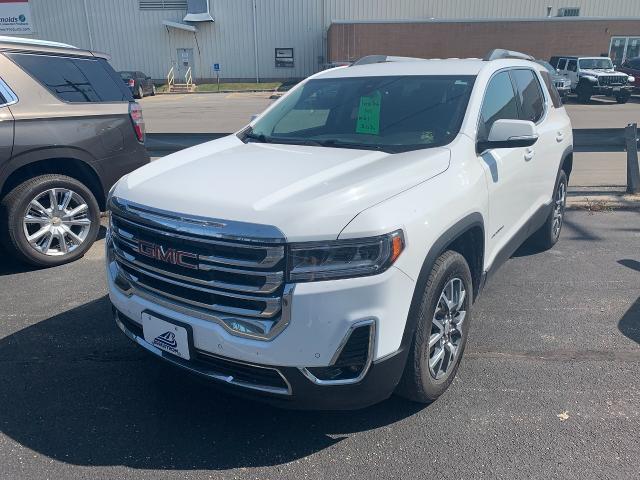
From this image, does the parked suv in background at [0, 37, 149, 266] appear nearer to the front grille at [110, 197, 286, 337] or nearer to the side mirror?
the front grille at [110, 197, 286, 337]

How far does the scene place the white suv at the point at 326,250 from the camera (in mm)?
2303

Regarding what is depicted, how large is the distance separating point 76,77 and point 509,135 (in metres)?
4.29

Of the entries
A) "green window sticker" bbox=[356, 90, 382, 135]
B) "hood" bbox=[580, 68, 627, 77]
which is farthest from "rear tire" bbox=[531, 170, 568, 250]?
"hood" bbox=[580, 68, 627, 77]

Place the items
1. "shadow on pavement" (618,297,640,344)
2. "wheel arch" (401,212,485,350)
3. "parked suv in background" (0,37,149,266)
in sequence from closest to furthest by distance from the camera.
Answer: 1. "wheel arch" (401,212,485,350)
2. "shadow on pavement" (618,297,640,344)
3. "parked suv in background" (0,37,149,266)

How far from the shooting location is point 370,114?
376cm

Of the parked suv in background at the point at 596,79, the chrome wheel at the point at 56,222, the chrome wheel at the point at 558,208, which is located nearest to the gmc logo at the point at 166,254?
the chrome wheel at the point at 56,222

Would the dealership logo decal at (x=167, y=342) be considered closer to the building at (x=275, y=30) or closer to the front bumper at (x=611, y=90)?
the front bumper at (x=611, y=90)

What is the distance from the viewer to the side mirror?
3268 millimetres

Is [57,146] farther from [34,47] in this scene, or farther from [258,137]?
[258,137]

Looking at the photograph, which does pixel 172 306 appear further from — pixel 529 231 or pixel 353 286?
pixel 529 231

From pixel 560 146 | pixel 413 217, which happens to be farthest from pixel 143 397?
pixel 560 146

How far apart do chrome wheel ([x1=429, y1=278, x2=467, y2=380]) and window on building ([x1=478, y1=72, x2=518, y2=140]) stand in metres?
1.07

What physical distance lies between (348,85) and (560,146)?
7.35 feet

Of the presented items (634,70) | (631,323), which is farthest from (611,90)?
(631,323)
